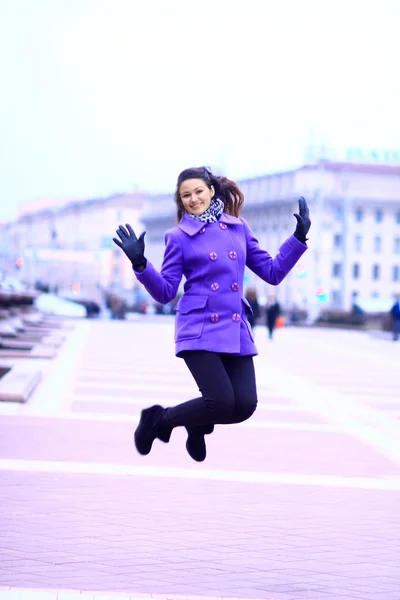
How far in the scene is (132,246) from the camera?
574 centimetres

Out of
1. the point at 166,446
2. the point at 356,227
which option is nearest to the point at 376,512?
the point at 166,446

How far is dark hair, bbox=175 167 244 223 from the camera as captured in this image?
19.6 ft

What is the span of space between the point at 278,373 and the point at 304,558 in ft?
50.4

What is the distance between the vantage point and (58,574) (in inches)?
213

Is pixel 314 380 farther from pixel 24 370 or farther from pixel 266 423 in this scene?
pixel 266 423

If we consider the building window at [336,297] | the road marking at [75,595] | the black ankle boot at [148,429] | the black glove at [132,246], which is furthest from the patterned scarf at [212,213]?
the building window at [336,297]

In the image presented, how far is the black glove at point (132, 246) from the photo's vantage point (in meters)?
5.72

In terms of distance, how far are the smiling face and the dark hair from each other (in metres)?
0.02

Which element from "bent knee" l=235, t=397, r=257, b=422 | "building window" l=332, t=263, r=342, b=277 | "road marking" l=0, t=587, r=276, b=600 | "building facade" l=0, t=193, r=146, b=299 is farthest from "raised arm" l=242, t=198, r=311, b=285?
"building facade" l=0, t=193, r=146, b=299

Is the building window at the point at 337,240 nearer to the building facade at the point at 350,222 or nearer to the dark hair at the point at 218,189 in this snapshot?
the building facade at the point at 350,222

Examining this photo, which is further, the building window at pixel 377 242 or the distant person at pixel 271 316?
the building window at pixel 377 242

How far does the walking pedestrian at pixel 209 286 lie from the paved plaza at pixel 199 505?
2.49ft

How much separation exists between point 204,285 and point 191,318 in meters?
0.16

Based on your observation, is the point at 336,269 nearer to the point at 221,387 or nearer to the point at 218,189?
the point at 218,189
